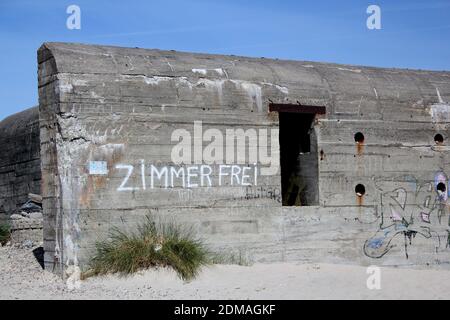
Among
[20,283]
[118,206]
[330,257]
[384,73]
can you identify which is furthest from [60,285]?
[384,73]

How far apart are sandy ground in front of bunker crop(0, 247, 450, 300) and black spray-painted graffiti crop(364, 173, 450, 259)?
3.26 feet

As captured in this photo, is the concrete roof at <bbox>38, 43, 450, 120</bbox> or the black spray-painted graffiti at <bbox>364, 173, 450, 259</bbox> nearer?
the concrete roof at <bbox>38, 43, 450, 120</bbox>

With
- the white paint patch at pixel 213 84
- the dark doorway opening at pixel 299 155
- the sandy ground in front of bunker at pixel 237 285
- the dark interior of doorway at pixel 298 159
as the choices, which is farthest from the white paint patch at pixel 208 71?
the sandy ground in front of bunker at pixel 237 285

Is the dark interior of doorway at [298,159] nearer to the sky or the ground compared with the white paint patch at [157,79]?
nearer to the ground

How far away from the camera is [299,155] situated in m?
11.0

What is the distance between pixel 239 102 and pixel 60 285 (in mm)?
3240

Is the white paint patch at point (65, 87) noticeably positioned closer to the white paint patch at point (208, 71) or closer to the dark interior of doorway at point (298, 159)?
the white paint patch at point (208, 71)

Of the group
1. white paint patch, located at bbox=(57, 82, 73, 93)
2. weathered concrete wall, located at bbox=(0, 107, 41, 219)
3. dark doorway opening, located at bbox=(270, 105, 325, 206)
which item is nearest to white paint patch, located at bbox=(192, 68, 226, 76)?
dark doorway opening, located at bbox=(270, 105, 325, 206)

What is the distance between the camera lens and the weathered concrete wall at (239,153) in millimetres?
9055

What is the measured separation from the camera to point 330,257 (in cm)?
1041

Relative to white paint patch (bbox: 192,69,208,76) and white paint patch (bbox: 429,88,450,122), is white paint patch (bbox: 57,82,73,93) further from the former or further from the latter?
white paint patch (bbox: 429,88,450,122)

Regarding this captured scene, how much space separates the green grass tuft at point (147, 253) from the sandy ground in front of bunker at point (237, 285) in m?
0.11

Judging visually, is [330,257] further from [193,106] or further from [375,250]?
[193,106]

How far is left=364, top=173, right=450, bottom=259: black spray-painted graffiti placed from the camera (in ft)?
35.6
